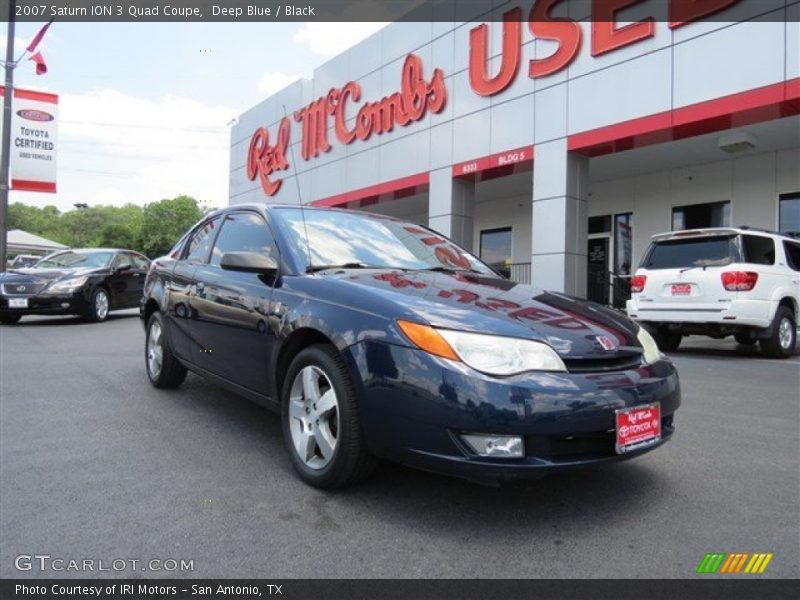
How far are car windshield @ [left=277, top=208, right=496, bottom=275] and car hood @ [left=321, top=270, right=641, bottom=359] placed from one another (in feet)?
0.84

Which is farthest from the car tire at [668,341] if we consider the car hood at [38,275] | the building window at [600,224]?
the car hood at [38,275]

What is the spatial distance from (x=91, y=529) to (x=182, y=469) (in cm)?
75

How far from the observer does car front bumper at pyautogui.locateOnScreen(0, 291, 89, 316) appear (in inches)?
410

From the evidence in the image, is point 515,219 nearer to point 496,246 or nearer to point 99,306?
point 496,246

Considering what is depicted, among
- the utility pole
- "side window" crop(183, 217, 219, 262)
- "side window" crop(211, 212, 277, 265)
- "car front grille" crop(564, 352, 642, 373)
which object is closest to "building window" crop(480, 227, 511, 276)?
the utility pole

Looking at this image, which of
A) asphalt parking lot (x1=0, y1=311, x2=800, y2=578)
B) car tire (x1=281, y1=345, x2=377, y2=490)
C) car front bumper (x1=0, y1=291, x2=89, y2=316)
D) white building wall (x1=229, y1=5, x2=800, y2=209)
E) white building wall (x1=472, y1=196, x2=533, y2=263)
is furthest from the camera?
white building wall (x1=472, y1=196, x2=533, y2=263)

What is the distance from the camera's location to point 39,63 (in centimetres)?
1873

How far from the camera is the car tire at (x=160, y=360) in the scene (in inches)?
199

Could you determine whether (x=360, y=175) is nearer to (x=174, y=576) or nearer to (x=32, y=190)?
(x=32, y=190)

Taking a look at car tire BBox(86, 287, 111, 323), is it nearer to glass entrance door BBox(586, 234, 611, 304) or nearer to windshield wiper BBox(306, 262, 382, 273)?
windshield wiper BBox(306, 262, 382, 273)

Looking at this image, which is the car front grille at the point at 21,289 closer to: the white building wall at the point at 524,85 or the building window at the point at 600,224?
the white building wall at the point at 524,85

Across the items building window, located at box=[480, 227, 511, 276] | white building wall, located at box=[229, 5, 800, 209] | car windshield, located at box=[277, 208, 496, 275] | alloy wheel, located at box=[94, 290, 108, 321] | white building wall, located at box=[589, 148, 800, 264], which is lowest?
alloy wheel, located at box=[94, 290, 108, 321]

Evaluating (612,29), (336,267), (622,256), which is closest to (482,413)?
(336,267)

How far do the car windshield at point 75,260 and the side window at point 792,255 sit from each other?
11825 millimetres
